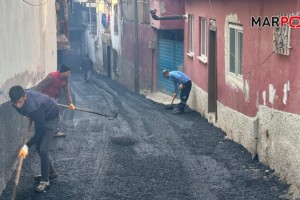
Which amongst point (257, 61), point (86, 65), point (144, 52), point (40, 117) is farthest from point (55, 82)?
point (86, 65)

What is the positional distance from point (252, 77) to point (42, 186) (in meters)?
4.54

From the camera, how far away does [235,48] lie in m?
11.9

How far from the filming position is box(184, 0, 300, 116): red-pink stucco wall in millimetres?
8070

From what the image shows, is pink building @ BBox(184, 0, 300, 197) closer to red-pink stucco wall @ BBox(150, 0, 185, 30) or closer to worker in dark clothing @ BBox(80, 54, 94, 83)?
red-pink stucco wall @ BBox(150, 0, 185, 30)

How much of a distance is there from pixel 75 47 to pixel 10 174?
41.0 metres

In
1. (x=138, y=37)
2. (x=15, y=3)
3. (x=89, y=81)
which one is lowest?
(x=89, y=81)

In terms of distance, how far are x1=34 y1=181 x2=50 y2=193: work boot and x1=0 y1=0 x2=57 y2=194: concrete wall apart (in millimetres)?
545

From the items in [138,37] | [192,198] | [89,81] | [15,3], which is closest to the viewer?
[192,198]

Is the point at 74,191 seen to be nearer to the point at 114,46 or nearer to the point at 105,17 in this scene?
the point at 114,46

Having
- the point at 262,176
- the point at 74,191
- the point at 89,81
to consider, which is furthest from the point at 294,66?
the point at 89,81

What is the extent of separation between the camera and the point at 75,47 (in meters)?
49.2

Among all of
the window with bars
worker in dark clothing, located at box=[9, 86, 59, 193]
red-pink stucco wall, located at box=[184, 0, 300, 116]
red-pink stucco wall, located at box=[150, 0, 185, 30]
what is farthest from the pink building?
the window with bars

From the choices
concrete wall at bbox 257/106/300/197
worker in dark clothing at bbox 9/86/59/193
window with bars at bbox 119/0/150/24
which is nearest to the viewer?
worker in dark clothing at bbox 9/86/59/193

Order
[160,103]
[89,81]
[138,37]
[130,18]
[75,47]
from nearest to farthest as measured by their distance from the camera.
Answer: [160,103]
[138,37]
[130,18]
[89,81]
[75,47]
